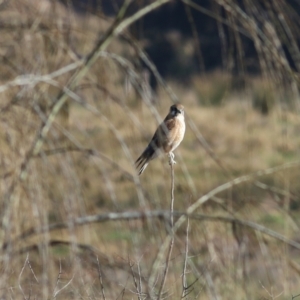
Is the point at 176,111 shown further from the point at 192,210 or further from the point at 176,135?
the point at 192,210

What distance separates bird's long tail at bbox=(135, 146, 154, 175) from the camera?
8.71ft

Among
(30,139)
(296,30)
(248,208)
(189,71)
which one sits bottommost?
(189,71)

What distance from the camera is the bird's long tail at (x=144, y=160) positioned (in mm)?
2655

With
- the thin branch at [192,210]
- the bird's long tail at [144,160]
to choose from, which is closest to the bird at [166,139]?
the bird's long tail at [144,160]

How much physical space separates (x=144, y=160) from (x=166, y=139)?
0.34 feet

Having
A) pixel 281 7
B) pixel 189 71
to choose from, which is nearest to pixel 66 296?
pixel 281 7

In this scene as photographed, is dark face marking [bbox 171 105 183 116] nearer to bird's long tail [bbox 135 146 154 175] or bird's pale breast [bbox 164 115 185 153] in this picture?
bird's pale breast [bbox 164 115 185 153]

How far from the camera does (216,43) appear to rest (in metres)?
26.6

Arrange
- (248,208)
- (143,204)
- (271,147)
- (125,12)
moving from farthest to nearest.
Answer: (271,147) < (125,12) < (248,208) < (143,204)

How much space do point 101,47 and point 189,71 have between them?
22.8m

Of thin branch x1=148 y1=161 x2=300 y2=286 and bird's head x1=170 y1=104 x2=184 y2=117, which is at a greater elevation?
bird's head x1=170 y1=104 x2=184 y2=117

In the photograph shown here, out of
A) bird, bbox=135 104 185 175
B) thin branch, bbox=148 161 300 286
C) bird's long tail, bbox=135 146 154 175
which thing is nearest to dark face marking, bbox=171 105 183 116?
bird, bbox=135 104 185 175

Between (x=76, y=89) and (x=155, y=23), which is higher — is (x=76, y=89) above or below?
above

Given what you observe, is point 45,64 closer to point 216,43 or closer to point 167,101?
point 167,101
